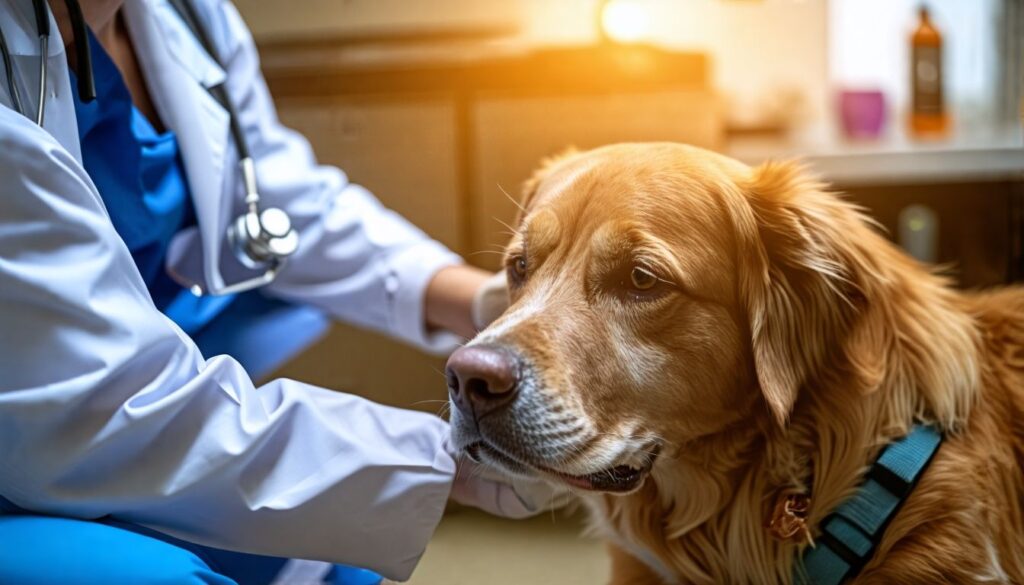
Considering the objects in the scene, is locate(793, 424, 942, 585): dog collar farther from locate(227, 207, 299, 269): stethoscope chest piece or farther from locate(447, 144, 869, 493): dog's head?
locate(227, 207, 299, 269): stethoscope chest piece

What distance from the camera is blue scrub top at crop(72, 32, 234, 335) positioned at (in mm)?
1177

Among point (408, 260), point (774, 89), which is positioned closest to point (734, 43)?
point (774, 89)

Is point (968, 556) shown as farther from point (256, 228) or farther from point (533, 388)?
point (256, 228)

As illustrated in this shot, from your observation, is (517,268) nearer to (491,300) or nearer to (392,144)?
(491,300)

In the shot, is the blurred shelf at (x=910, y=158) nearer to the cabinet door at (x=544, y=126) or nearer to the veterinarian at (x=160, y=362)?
the cabinet door at (x=544, y=126)

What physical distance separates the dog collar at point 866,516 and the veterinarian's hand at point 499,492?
30 cm

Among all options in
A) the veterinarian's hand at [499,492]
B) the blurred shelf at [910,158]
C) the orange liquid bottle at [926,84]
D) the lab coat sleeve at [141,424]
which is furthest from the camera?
the orange liquid bottle at [926,84]

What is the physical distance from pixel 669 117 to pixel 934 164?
0.83 m

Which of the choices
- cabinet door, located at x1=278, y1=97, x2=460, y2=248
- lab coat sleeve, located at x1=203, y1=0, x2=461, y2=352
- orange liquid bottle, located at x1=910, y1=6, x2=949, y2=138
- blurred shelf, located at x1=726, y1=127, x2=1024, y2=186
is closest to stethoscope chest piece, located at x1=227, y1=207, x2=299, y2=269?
lab coat sleeve, located at x1=203, y1=0, x2=461, y2=352

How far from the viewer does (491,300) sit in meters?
1.41

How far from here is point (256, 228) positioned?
1.30 metres

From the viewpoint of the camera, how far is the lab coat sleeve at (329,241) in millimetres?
1505

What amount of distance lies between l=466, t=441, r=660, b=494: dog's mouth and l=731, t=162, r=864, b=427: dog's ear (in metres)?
0.16

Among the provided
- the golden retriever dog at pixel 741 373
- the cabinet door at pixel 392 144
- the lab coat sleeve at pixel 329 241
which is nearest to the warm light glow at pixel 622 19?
the cabinet door at pixel 392 144
